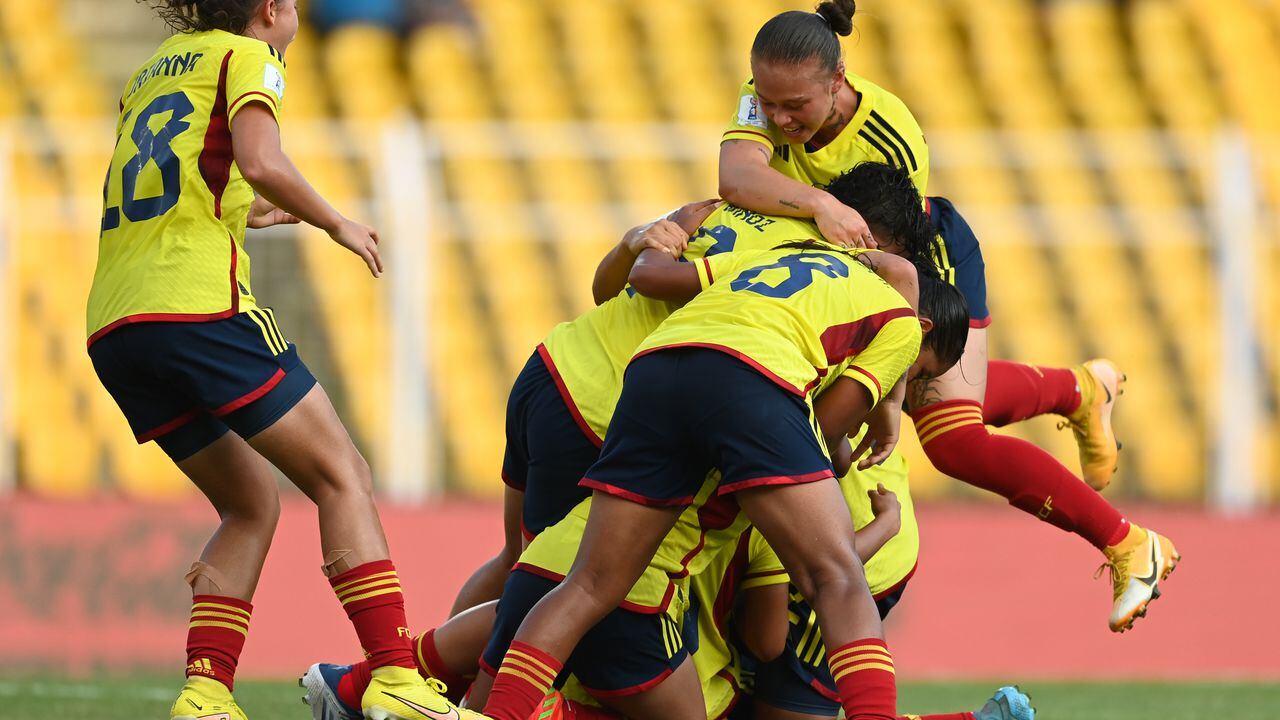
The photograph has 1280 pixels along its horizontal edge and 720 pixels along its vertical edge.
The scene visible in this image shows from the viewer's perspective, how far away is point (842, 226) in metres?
3.95

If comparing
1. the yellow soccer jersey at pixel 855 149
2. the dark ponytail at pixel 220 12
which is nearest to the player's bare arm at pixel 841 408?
the yellow soccer jersey at pixel 855 149

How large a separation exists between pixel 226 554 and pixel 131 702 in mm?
1606

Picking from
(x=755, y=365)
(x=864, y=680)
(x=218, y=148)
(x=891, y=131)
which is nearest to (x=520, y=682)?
(x=864, y=680)

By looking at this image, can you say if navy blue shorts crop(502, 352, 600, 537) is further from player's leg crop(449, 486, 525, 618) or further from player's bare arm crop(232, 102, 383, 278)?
player's bare arm crop(232, 102, 383, 278)

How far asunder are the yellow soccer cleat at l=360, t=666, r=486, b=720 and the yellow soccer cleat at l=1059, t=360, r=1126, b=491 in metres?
2.22

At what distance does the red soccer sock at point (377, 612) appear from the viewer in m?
3.89

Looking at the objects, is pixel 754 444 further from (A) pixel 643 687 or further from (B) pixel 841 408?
(A) pixel 643 687

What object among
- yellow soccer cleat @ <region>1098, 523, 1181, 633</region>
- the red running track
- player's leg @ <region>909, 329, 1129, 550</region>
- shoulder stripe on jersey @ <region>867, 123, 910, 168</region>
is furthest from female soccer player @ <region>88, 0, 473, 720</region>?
the red running track

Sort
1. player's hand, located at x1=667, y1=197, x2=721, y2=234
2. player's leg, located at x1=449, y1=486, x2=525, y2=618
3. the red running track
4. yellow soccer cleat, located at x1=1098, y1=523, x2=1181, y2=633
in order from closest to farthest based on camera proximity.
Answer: player's hand, located at x1=667, y1=197, x2=721, y2=234, player's leg, located at x1=449, y1=486, x2=525, y2=618, yellow soccer cleat, located at x1=1098, y1=523, x2=1181, y2=633, the red running track

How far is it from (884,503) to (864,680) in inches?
31.2

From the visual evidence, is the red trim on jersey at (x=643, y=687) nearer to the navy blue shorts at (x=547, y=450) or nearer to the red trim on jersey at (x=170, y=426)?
the navy blue shorts at (x=547, y=450)

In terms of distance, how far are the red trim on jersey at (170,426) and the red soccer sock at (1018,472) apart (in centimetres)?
190

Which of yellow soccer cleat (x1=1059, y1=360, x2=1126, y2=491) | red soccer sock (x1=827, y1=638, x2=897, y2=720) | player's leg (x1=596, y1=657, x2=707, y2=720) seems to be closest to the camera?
red soccer sock (x1=827, y1=638, x2=897, y2=720)

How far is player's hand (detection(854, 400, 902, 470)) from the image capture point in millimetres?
3902
